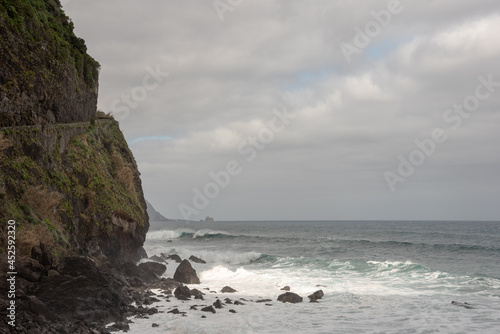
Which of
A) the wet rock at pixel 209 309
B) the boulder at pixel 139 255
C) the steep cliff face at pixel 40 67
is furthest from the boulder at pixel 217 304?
the steep cliff face at pixel 40 67

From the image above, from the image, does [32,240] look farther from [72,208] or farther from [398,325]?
[398,325]

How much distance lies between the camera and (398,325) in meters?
15.6

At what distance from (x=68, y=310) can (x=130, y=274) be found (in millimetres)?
10169

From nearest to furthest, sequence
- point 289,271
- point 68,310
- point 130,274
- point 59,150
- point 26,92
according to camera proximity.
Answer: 1. point 68,310
2. point 26,92
3. point 59,150
4. point 130,274
5. point 289,271

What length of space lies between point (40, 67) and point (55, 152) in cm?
422

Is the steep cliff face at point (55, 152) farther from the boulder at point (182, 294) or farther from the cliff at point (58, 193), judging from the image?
the boulder at point (182, 294)

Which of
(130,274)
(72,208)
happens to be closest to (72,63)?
(72,208)

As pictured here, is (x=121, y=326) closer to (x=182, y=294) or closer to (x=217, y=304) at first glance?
(x=217, y=304)

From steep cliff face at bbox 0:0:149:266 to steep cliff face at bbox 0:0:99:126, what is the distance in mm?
50

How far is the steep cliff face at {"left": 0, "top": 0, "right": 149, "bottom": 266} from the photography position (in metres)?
15.4

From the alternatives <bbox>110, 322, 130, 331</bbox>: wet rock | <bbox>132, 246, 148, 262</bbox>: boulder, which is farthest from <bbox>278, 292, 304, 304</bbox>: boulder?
<bbox>132, 246, 148, 262</bbox>: boulder

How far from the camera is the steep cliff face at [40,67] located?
56.2 ft

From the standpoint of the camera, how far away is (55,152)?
19.1m

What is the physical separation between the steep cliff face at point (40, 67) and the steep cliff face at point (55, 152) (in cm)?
5
